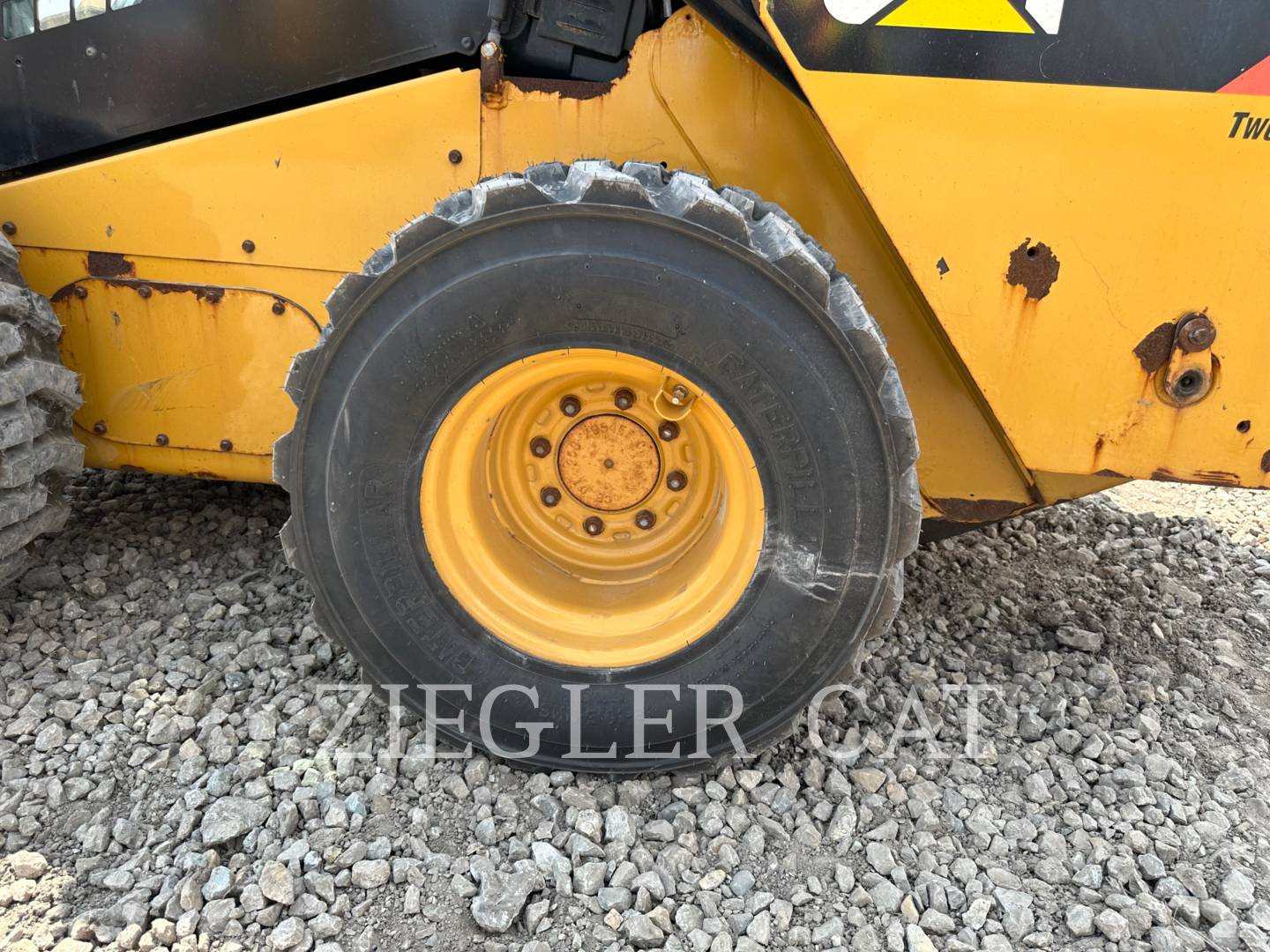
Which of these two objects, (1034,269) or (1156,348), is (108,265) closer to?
(1034,269)

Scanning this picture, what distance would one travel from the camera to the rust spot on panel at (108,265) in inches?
96.7

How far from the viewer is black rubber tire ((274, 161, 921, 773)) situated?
1909mm

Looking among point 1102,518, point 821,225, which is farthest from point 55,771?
point 1102,518

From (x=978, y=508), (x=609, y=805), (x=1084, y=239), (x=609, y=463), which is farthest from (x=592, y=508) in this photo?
(x=1084, y=239)

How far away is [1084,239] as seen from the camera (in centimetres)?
198

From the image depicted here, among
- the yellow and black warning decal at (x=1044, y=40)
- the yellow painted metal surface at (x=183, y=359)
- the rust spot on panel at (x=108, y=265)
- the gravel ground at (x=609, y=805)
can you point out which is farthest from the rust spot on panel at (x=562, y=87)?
the gravel ground at (x=609, y=805)

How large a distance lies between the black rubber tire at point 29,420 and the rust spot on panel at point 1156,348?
242 centimetres

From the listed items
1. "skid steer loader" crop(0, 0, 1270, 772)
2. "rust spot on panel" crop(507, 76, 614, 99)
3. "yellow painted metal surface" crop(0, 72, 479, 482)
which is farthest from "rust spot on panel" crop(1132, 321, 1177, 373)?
"yellow painted metal surface" crop(0, 72, 479, 482)

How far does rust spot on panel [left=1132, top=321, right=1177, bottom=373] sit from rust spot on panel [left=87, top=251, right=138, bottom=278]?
7.71 ft

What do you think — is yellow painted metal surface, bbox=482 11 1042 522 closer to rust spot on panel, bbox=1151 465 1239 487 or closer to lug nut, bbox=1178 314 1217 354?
rust spot on panel, bbox=1151 465 1239 487

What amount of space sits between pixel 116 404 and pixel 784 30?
1.89 m

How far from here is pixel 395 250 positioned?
194cm

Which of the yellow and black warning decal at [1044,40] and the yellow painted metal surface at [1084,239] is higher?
the yellow and black warning decal at [1044,40]

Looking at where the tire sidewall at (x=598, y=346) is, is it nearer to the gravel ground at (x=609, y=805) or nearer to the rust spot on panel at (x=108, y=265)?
the gravel ground at (x=609, y=805)
